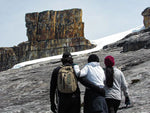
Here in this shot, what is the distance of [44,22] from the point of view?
4553cm

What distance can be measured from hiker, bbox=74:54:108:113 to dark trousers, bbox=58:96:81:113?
0.48 feet

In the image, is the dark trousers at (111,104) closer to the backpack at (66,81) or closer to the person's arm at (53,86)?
the backpack at (66,81)

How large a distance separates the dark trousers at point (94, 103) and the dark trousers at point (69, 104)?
158mm

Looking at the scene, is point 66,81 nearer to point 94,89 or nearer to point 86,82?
point 86,82

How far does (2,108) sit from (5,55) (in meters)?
41.5

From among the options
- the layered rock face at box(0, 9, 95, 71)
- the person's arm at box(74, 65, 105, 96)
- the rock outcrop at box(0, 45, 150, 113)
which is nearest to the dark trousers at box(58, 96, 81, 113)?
the person's arm at box(74, 65, 105, 96)

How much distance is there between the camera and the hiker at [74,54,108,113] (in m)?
4.05

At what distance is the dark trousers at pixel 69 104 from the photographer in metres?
4.13

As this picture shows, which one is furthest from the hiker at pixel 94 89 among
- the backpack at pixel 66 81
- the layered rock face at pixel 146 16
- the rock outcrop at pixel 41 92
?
the layered rock face at pixel 146 16

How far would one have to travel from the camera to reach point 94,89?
13.6 ft

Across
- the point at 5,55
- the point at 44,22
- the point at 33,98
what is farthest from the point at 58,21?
the point at 33,98

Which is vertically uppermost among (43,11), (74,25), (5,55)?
(43,11)

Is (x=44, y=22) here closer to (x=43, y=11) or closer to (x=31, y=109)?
(x=43, y=11)

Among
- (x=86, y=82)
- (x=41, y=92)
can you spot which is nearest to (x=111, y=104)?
(x=86, y=82)
